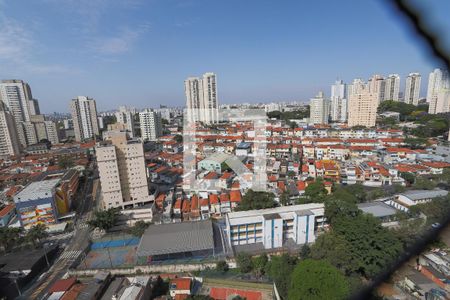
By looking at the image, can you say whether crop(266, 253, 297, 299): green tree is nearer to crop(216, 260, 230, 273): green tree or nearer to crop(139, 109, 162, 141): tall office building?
crop(216, 260, 230, 273): green tree

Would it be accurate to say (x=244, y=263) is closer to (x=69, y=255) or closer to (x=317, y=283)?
(x=317, y=283)

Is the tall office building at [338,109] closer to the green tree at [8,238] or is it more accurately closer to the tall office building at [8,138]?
the green tree at [8,238]

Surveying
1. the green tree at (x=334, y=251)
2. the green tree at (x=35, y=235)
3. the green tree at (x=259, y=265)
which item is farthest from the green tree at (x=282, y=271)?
the green tree at (x=35, y=235)

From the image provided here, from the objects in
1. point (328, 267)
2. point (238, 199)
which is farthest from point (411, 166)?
point (328, 267)

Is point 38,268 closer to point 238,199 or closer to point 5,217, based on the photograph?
point 5,217

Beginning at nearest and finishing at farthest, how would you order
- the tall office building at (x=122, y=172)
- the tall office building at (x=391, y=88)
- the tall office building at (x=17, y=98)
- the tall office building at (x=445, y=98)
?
the tall office building at (x=445, y=98) < the tall office building at (x=122, y=172) < the tall office building at (x=17, y=98) < the tall office building at (x=391, y=88)

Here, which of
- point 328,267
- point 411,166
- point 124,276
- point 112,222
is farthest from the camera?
point 411,166

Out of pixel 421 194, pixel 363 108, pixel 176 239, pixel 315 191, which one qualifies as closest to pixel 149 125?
pixel 176 239
